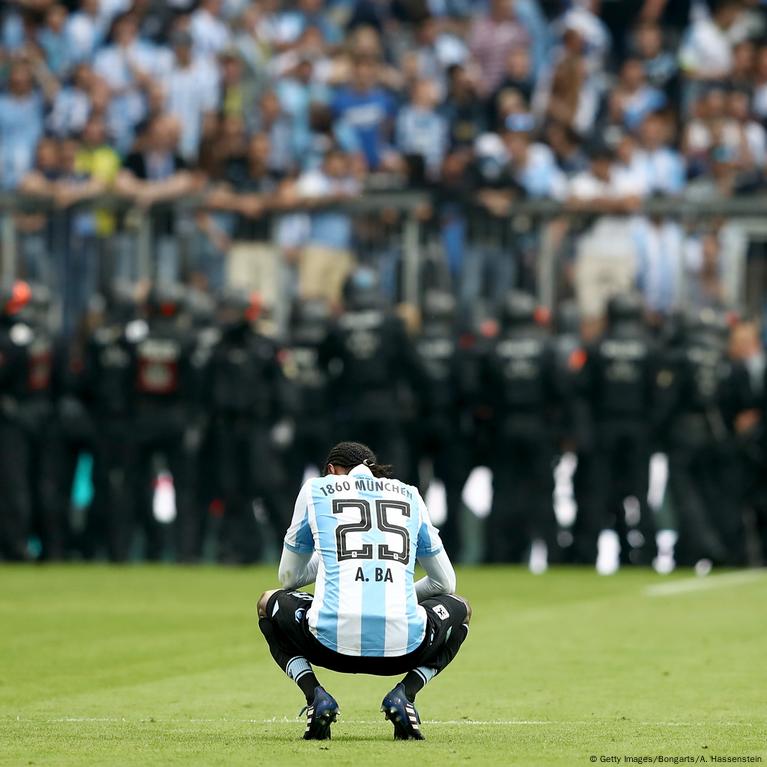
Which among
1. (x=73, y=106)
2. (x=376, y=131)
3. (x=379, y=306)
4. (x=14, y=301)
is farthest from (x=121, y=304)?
(x=376, y=131)

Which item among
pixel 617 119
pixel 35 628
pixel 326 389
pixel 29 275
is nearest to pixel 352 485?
pixel 35 628

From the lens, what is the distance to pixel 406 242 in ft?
65.4

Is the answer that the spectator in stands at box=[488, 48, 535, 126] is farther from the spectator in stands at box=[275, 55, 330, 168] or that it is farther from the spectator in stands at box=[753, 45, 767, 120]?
the spectator in stands at box=[753, 45, 767, 120]

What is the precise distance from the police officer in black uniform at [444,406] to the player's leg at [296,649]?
10463 mm

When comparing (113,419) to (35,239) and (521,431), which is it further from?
(521,431)

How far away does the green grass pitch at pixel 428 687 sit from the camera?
26.0ft

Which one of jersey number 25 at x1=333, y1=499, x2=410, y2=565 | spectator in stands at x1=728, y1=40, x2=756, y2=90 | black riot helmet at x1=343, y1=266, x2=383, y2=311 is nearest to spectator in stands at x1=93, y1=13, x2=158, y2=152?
black riot helmet at x1=343, y1=266, x2=383, y2=311

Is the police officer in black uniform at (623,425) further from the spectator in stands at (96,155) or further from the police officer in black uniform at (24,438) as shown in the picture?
the spectator in stands at (96,155)

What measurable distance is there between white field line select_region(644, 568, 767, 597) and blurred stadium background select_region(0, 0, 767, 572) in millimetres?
598

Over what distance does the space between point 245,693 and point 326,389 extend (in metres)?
8.81

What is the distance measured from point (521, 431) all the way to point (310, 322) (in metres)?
2.14

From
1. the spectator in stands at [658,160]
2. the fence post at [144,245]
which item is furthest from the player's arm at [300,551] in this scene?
the spectator in stands at [658,160]

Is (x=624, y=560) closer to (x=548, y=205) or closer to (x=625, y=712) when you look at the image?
(x=548, y=205)

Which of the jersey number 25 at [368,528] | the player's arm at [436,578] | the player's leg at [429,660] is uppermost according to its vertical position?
the jersey number 25 at [368,528]
